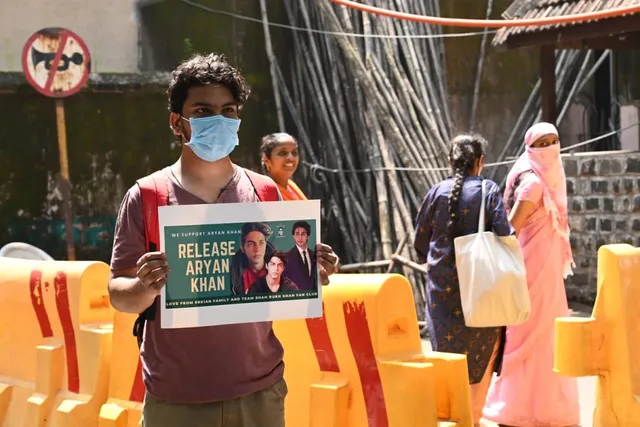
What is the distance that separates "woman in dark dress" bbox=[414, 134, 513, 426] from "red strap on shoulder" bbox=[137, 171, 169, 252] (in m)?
2.53

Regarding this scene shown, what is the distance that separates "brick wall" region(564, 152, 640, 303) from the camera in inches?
363

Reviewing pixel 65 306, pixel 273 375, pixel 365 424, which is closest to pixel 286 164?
pixel 65 306

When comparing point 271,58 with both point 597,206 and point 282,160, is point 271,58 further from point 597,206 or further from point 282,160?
point 282,160

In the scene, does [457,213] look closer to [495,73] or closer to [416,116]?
[416,116]

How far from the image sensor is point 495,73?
11992mm

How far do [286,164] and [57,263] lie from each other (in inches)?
49.6

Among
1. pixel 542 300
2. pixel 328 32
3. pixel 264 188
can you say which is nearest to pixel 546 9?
pixel 328 32

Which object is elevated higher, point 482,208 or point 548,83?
point 548,83

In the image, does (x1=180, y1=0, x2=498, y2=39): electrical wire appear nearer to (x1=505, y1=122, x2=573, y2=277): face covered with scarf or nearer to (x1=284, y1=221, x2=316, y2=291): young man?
(x1=505, y1=122, x2=573, y2=277): face covered with scarf

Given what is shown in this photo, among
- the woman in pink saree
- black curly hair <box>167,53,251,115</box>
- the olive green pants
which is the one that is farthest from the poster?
the woman in pink saree

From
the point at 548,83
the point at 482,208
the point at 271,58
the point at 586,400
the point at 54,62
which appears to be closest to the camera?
the point at 482,208

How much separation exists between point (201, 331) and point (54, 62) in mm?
6778

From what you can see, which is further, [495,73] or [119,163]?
[495,73]

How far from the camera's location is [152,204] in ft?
8.83
